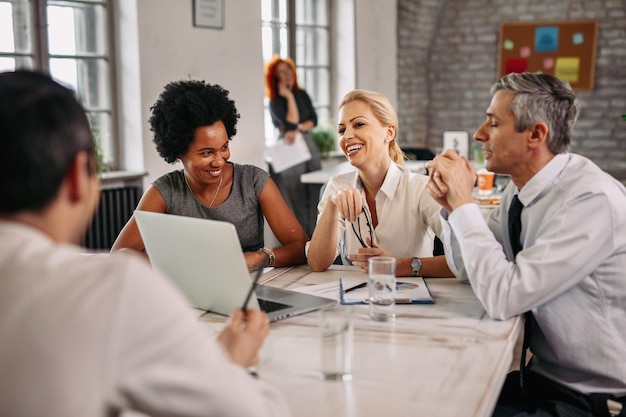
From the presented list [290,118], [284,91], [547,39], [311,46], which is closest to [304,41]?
[311,46]

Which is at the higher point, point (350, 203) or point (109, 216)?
point (350, 203)

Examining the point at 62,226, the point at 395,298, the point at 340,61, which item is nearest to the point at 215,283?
the point at 395,298

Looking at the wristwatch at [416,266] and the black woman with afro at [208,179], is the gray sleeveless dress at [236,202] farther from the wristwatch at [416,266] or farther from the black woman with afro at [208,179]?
the wristwatch at [416,266]

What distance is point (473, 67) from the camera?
8.14 m

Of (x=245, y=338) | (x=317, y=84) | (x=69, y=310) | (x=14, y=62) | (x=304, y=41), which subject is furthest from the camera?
(x=317, y=84)

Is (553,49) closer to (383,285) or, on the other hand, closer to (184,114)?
(184,114)

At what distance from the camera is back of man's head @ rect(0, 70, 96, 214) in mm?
771

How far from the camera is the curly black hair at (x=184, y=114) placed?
239 centimetres

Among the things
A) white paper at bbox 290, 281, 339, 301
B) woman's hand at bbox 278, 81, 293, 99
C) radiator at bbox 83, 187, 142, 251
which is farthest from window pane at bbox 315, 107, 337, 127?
white paper at bbox 290, 281, 339, 301

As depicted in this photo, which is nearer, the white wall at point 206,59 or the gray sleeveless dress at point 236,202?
the gray sleeveless dress at point 236,202

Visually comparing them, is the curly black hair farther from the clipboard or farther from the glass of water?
the glass of water

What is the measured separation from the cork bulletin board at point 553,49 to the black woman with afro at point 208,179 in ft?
19.3

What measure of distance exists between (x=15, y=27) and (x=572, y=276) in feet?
12.2

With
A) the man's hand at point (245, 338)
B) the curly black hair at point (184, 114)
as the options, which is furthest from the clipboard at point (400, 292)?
the curly black hair at point (184, 114)
